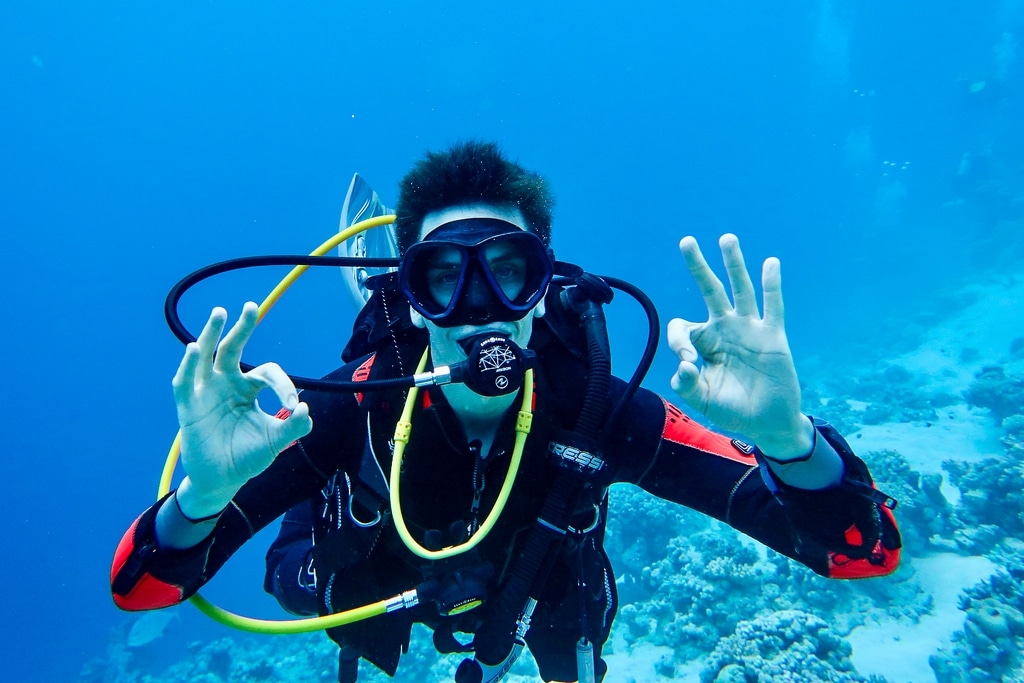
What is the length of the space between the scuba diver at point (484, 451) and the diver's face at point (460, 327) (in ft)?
0.03

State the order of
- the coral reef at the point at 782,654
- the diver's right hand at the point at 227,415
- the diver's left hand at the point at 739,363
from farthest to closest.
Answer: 1. the coral reef at the point at 782,654
2. the diver's left hand at the point at 739,363
3. the diver's right hand at the point at 227,415

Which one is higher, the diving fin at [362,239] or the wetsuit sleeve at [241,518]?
the diving fin at [362,239]

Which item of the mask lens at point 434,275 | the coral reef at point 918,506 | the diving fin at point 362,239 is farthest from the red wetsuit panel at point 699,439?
the coral reef at point 918,506

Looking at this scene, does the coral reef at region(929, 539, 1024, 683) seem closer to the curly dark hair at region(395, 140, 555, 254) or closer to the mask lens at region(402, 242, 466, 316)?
the curly dark hair at region(395, 140, 555, 254)

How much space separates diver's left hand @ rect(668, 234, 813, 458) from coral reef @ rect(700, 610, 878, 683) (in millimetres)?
5388

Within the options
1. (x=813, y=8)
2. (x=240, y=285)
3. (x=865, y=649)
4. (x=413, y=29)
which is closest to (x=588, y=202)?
(x=413, y=29)

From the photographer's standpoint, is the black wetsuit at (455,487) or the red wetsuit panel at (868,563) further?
the black wetsuit at (455,487)

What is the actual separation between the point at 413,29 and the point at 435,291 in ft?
345

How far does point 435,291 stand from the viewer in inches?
96.3

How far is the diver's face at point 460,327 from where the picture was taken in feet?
7.68

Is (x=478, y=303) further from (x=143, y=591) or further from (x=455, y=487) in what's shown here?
(x=143, y=591)

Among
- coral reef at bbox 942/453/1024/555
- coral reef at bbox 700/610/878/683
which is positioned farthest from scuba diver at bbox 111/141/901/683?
coral reef at bbox 942/453/1024/555

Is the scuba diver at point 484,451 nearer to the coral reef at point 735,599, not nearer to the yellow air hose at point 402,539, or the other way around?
the yellow air hose at point 402,539

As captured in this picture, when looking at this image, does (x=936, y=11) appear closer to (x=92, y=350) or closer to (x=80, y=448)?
(x=80, y=448)
